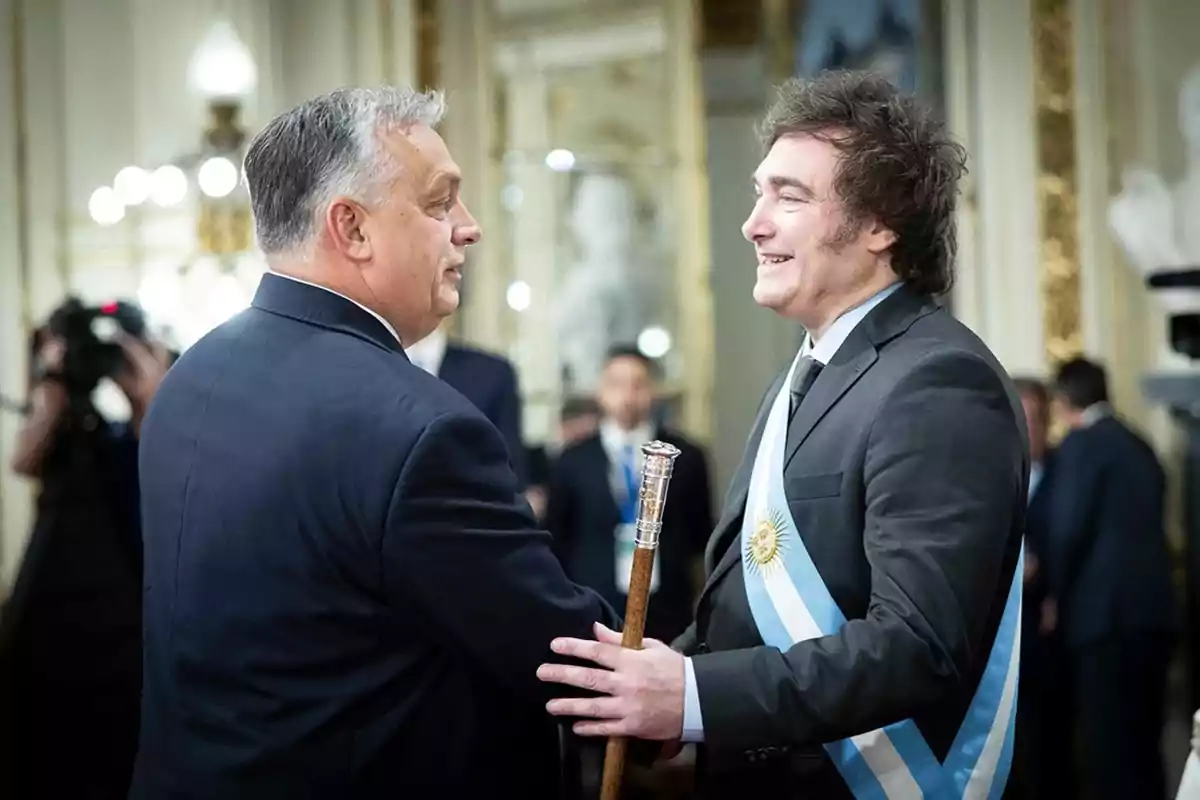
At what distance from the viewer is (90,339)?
302cm

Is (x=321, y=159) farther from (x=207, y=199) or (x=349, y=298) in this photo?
(x=207, y=199)

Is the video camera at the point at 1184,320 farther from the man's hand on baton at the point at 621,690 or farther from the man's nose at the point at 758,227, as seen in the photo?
the man's hand on baton at the point at 621,690

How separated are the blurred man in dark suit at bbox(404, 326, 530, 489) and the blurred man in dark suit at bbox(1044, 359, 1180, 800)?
159 centimetres

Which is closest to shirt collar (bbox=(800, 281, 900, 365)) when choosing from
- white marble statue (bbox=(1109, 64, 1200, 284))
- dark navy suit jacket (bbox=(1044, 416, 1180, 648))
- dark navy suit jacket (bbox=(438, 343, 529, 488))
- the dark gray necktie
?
the dark gray necktie

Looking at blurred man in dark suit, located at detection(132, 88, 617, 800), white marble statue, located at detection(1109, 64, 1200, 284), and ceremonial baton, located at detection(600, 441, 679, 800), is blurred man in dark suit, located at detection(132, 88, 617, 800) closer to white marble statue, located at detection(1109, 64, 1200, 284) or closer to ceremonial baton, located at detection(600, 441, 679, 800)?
ceremonial baton, located at detection(600, 441, 679, 800)

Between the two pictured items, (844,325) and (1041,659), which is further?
(1041,659)

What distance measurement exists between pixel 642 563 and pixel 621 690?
14 cm

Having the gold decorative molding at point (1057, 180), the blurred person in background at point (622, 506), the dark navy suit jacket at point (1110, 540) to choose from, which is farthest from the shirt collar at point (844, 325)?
the gold decorative molding at point (1057, 180)

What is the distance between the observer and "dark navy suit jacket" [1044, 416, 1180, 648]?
4.02 meters

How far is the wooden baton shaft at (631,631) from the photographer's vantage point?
5.02ft

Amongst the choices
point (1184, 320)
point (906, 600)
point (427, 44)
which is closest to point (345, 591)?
point (906, 600)

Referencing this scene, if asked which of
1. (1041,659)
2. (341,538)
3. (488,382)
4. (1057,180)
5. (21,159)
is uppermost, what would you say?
(21,159)

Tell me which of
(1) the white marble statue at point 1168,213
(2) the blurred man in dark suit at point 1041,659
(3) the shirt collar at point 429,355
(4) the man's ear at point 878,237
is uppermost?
(1) the white marble statue at point 1168,213

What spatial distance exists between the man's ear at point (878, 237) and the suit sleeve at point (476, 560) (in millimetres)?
487
